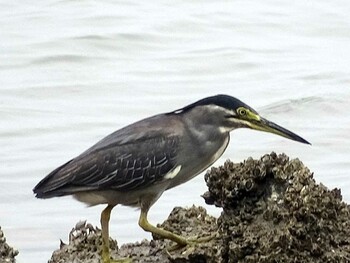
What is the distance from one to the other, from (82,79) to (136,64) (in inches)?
39.5

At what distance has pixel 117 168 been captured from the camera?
7672 mm

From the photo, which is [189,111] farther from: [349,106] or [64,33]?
[64,33]

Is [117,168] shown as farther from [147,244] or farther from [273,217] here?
[273,217]

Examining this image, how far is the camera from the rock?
6.25m

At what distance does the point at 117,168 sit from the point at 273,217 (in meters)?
1.55

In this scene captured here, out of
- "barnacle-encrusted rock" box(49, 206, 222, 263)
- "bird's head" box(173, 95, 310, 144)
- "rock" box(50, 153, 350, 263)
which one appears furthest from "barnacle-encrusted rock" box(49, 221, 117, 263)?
"bird's head" box(173, 95, 310, 144)

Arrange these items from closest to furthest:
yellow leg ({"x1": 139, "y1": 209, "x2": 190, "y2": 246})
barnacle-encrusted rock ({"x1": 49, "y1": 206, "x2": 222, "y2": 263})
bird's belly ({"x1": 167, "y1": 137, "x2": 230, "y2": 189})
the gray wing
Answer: yellow leg ({"x1": 139, "y1": 209, "x2": 190, "y2": 246}) → barnacle-encrusted rock ({"x1": 49, "y1": 206, "x2": 222, "y2": 263}) → the gray wing → bird's belly ({"x1": 167, "y1": 137, "x2": 230, "y2": 189})

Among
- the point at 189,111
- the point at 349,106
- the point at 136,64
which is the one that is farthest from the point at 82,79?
the point at 189,111

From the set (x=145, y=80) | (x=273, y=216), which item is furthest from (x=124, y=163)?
(x=145, y=80)

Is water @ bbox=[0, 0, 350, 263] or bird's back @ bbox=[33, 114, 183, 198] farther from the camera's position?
water @ bbox=[0, 0, 350, 263]

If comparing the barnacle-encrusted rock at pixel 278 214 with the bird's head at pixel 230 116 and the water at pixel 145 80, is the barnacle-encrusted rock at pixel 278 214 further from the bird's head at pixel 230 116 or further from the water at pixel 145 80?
the water at pixel 145 80

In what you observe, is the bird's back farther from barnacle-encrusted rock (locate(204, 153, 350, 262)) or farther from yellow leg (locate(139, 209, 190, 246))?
barnacle-encrusted rock (locate(204, 153, 350, 262))

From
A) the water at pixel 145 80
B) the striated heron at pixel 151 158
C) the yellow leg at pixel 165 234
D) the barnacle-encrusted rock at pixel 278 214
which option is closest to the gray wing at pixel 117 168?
the striated heron at pixel 151 158

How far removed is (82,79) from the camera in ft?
46.9
